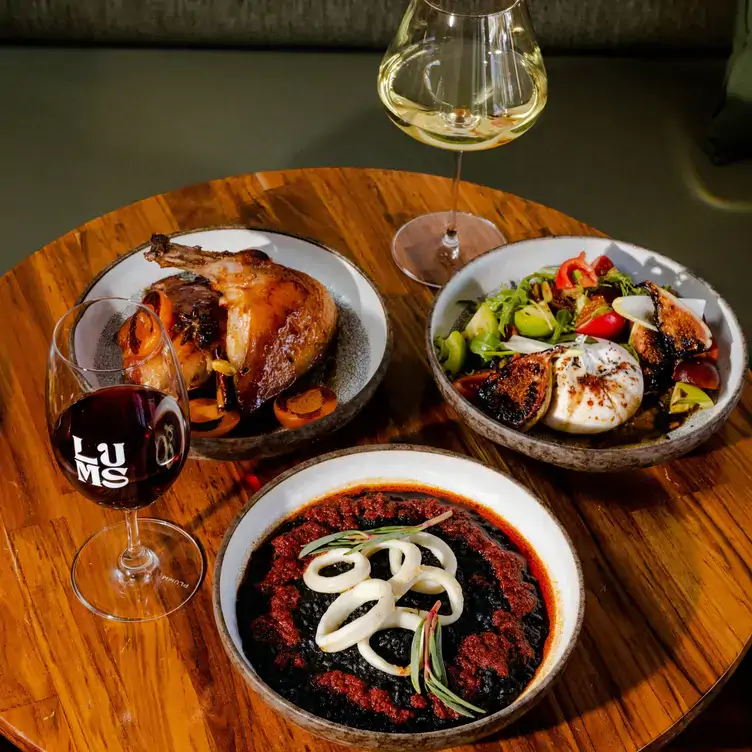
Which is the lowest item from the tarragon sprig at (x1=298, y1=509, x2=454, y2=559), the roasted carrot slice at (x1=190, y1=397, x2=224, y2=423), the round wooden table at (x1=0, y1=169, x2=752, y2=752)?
the round wooden table at (x1=0, y1=169, x2=752, y2=752)

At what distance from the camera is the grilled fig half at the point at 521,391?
1.25 m

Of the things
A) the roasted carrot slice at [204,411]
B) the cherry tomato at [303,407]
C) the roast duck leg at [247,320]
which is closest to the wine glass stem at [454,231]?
the roast duck leg at [247,320]

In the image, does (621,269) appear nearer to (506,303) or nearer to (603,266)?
(603,266)

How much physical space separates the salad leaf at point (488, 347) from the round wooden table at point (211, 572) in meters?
0.09

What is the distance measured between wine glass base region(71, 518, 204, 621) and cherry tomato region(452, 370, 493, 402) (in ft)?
1.38

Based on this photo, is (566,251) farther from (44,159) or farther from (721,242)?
(44,159)

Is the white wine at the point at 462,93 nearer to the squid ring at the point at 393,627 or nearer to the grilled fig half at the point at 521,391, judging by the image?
the grilled fig half at the point at 521,391

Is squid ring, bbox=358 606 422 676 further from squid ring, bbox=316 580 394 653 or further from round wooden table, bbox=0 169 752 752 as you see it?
round wooden table, bbox=0 169 752 752

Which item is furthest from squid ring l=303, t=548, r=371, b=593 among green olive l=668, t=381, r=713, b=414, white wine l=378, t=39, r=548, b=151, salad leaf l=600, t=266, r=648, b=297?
white wine l=378, t=39, r=548, b=151

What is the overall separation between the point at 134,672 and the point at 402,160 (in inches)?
62.5

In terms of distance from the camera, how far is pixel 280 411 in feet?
4.25

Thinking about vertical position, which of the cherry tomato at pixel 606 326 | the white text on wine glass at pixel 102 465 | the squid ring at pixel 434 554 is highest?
the white text on wine glass at pixel 102 465

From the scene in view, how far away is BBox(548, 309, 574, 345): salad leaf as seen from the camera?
4.58 feet

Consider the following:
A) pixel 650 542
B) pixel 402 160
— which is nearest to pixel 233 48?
pixel 402 160
